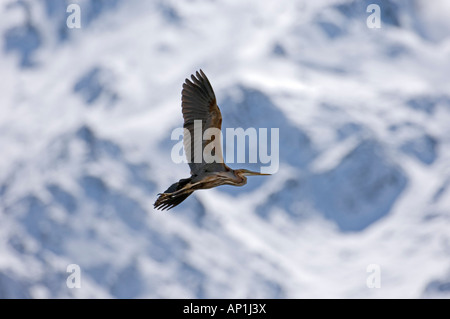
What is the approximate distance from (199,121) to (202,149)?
47 cm

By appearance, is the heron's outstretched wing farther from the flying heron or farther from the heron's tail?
the heron's tail

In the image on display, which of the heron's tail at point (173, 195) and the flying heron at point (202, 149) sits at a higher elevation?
the flying heron at point (202, 149)

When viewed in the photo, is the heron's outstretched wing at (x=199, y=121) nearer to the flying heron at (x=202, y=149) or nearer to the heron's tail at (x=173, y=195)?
the flying heron at (x=202, y=149)

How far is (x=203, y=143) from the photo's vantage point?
48.8ft

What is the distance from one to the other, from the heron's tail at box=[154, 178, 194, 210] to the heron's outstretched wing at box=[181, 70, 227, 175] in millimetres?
374

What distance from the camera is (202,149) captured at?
14844 millimetres

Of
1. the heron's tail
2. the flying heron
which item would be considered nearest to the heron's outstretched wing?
the flying heron

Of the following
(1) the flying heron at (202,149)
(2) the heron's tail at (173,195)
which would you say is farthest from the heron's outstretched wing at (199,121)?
(2) the heron's tail at (173,195)

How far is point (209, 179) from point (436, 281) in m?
188

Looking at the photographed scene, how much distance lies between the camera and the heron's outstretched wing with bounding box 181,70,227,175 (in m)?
14.8

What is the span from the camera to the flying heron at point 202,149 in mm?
14305
